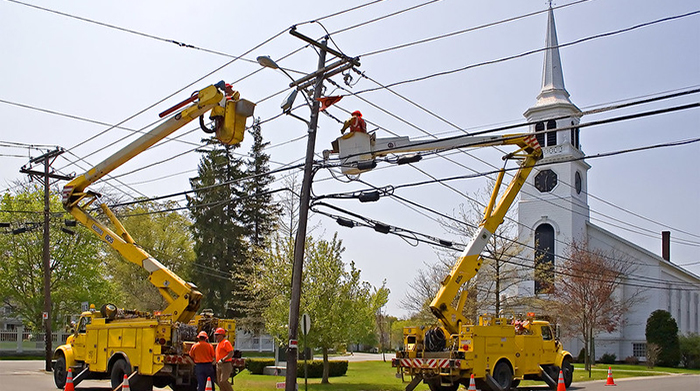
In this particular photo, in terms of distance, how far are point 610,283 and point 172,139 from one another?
31162 mm

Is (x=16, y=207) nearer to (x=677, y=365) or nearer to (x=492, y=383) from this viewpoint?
(x=492, y=383)

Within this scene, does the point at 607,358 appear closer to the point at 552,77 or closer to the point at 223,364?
the point at 552,77

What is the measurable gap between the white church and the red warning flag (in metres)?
33.1

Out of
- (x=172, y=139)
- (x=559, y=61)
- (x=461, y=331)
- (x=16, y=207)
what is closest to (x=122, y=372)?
A: (x=172, y=139)

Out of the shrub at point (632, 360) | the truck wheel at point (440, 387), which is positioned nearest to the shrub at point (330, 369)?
the truck wheel at point (440, 387)

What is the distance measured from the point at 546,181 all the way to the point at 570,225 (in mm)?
3931

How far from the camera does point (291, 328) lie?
17.6 metres

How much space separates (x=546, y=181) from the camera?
53.2 meters

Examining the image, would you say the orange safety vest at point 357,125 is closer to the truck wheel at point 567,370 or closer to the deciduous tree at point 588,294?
Answer: the truck wheel at point 567,370

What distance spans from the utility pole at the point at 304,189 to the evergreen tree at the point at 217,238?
3322 centimetres

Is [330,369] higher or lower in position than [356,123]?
lower

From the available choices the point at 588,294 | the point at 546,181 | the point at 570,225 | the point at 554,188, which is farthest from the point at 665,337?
the point at 546,181

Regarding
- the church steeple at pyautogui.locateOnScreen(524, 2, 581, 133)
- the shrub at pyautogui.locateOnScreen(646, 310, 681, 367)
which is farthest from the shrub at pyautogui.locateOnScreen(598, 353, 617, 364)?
the church steeple at pyautogui.locateOnScreen(524, 2, 581, 133)

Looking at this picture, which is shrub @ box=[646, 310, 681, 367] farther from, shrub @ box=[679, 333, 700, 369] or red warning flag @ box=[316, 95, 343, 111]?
red warning flag @ box=[316, 95, 343, 111]
